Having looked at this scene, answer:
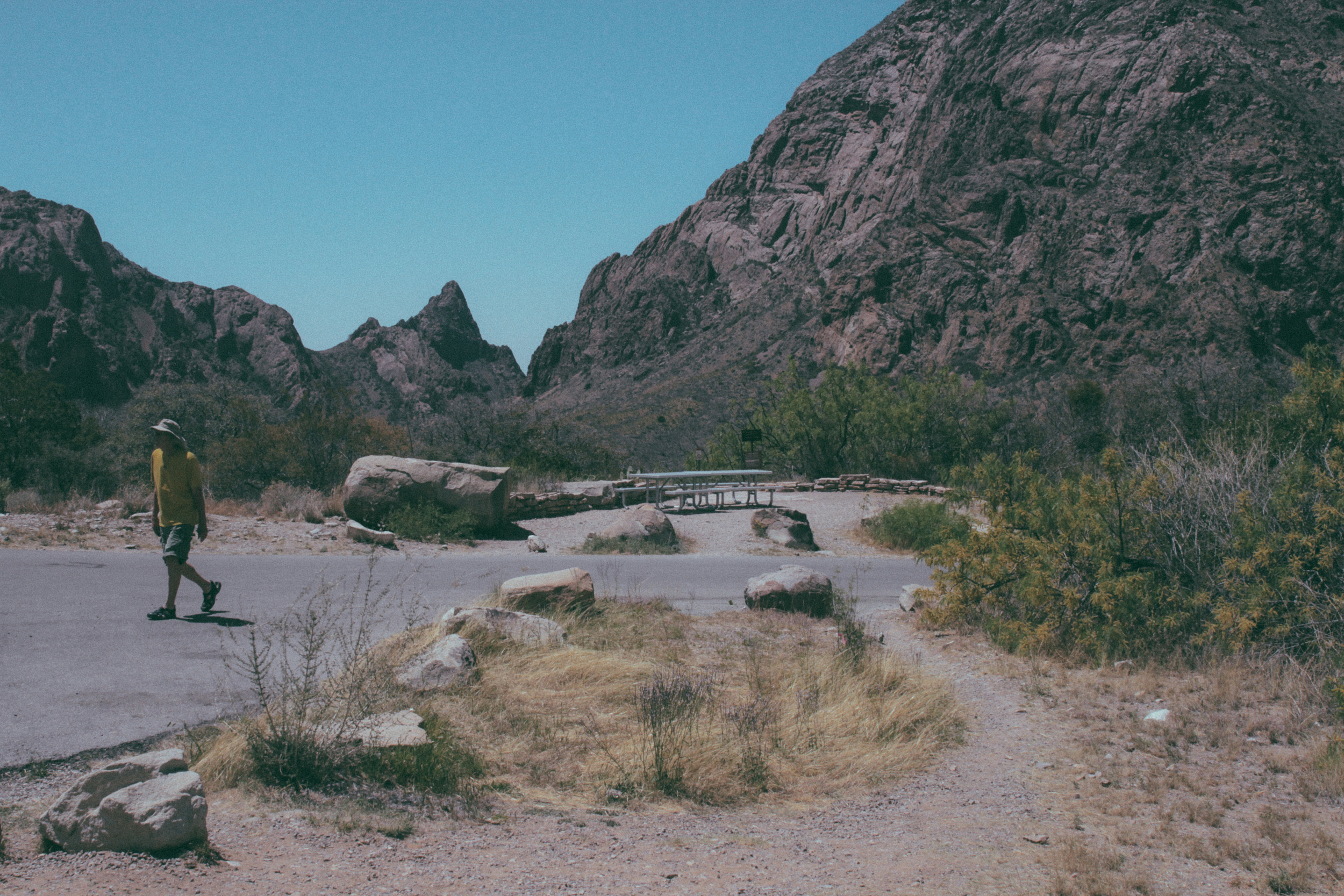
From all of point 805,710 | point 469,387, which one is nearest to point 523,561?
point 805,710

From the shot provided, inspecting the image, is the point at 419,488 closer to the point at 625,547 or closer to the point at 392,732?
the point at 625,547

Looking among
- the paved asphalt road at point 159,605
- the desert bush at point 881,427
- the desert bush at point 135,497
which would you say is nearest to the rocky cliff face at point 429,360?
the desert bush at point 881,427

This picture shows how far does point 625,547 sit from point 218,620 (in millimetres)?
6942

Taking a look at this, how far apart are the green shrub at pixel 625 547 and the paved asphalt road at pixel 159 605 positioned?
0.59 m

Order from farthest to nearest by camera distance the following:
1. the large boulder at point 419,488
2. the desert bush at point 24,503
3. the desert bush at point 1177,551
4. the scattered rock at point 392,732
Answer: the large boulder at point 419,488, the desert bush at point 24,503, the desert bush at point 1177,551, the scattered rock at point 392,732

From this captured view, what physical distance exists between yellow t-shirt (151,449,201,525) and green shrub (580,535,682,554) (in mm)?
6621

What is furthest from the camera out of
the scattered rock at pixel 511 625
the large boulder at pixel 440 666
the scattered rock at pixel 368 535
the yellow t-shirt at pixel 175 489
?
the scattered rock at pixel 368 535

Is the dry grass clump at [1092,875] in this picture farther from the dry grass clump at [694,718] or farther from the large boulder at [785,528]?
the large boulder at [785,528]

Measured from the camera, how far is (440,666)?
5609 mm

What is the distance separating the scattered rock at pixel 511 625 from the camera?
21.4 ft

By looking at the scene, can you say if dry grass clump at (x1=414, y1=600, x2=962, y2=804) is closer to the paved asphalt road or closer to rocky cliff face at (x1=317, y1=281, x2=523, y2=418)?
the paved asphalt road

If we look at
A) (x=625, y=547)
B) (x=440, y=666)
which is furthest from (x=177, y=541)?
(x=625, y=547)

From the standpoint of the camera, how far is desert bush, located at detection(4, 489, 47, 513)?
13.4m

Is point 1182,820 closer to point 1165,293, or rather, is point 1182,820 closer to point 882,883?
point 882,883
